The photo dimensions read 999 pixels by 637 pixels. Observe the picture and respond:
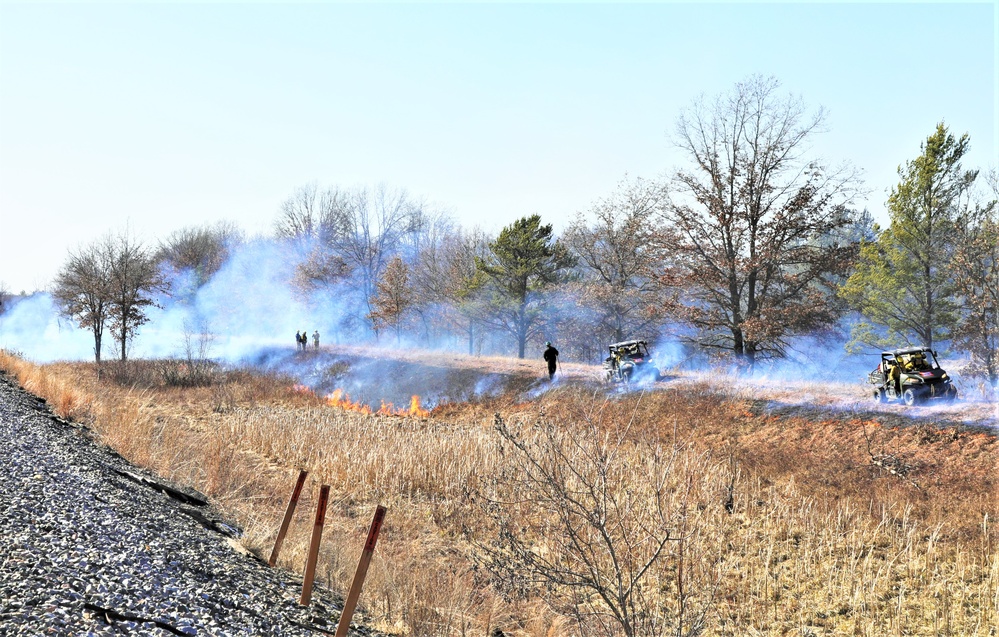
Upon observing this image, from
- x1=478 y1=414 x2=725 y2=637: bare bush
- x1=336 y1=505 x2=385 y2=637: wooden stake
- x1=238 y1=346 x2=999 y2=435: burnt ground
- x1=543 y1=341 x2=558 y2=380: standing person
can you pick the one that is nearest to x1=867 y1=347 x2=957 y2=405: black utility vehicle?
x1=238 y1=346 x2=999 y2=435: burnt ground

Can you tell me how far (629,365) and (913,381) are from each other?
889 cm

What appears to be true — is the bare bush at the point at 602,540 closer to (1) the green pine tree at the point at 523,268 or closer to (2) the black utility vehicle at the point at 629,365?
(2) the black utility vehicle at the point at 629,365

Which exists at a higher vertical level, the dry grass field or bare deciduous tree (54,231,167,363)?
bare deciduous tree (54,231,167,363)

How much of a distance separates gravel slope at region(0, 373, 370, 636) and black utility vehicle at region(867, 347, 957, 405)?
1573cm

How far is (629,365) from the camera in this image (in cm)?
2422

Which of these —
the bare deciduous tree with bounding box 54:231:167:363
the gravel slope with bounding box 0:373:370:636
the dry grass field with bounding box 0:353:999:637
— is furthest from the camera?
the bare deciduous tree with bounding box 54:231:167:363

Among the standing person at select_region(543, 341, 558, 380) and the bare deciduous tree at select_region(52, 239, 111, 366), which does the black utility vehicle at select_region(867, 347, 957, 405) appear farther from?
the bare deciduous tree at select_region(52, 239, 111, 366)

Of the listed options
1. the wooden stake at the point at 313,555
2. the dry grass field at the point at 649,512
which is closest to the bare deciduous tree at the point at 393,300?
the dry grass field at the point at 649,512

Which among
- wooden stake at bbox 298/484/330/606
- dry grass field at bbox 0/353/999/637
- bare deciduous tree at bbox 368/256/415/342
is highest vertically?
bare deciduous tree at bbox 368/256/415/342

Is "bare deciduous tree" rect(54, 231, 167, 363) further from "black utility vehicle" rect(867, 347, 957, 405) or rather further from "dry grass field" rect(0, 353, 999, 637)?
"black utility vehicle" rect(867, 347, 957, 405)

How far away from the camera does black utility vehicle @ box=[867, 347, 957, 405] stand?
1719cm

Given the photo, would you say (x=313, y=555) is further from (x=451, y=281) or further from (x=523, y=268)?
(x=451, y=281)

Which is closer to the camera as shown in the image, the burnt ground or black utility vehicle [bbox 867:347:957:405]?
the burnt ground

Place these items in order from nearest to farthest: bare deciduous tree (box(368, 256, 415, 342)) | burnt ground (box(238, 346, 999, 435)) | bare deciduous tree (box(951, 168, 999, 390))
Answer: burnt ground (box(238, 346, 999, 435))
bare deciduous tree (box(951, 168, 999, 390))
bare deciduous tree (box(368, 256, 415, 342))
